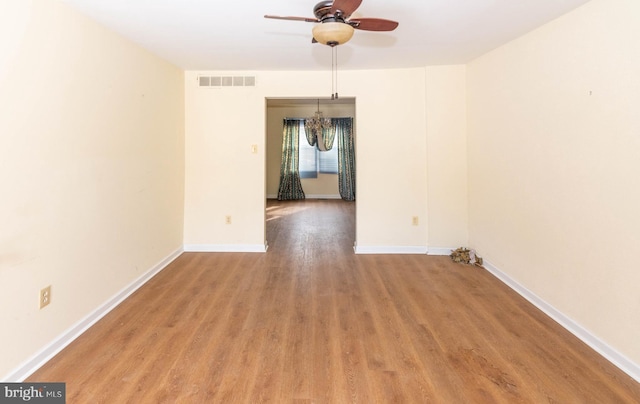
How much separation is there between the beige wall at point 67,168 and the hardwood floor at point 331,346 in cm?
29

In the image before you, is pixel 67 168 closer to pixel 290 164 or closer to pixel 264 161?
pixel 264 161

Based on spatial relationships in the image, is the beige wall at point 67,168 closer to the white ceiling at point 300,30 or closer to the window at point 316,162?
the white ceiling at point 300,30

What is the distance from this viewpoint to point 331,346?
1.90 meters

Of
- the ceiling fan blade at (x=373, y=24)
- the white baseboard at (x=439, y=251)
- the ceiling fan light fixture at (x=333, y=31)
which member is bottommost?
the white baseboard at (x=439, y=251)

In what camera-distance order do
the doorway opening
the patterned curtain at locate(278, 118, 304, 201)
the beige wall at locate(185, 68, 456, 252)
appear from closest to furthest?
the beige wall at locate(185, 68, 456, 252) → the doorway opening → the patterned curtain at locate(278, 118, 304, 201)

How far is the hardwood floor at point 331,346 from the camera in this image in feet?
4.99

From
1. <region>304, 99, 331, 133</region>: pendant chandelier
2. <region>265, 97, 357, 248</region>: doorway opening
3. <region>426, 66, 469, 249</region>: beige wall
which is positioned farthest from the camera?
<region>304, 99, 331, 133</region>: pendant chandelier

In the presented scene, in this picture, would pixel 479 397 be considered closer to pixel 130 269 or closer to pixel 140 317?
pixel 140 317

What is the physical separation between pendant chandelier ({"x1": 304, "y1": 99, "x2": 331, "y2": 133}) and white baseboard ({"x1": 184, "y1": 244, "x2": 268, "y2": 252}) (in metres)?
5.03

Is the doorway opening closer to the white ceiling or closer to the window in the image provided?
the window

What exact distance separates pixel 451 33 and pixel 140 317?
11.0 ft

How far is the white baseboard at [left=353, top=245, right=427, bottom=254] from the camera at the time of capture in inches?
148

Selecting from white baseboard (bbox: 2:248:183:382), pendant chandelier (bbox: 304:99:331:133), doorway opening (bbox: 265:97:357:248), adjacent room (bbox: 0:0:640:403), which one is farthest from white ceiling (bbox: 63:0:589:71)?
pendant chandelier (bbox: 304:99:331:133)

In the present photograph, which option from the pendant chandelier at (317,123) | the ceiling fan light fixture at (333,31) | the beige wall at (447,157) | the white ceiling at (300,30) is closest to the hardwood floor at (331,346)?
the beige wall at (447,157)
